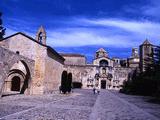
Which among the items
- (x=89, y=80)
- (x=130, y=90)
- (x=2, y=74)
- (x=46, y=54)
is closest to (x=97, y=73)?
(x=89, y=80)

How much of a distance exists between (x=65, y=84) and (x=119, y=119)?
28.9 meters

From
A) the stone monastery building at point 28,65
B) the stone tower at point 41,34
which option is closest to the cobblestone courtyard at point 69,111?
the stone monastery building at point 28,65

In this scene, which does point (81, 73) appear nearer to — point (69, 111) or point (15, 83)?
point (15, 83)

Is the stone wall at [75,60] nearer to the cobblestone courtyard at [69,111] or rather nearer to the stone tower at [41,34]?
the stone tower at [41,34]

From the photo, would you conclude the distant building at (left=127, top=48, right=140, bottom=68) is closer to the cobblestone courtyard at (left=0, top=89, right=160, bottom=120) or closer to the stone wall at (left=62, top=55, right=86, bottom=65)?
the stone wall at (left=62, top=55, right=86, bottom=65)

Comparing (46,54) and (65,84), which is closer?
(46,54)

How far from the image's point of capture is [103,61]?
8831 centimetres

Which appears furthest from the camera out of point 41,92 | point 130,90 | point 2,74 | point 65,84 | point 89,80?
point 89,80

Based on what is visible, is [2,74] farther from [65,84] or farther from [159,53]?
[159,53]

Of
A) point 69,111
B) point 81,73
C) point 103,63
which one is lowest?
point 69,111

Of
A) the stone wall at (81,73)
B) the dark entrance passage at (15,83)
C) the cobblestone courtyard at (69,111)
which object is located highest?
the stone wall at (81,73)

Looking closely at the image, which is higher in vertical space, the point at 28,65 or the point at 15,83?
the point at 28,65

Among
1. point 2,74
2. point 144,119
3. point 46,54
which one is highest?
point 46,54

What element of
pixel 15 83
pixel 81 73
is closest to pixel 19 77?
pixel 15 83
